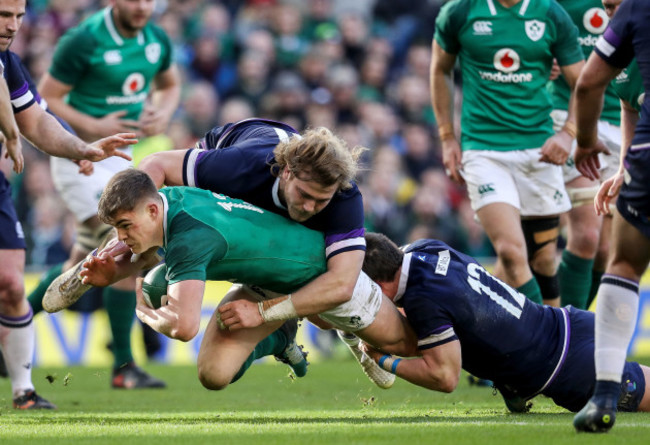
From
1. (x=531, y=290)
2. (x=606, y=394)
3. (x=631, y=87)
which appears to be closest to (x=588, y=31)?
(x=631, y=87)

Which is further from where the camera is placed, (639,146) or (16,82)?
(16,82)

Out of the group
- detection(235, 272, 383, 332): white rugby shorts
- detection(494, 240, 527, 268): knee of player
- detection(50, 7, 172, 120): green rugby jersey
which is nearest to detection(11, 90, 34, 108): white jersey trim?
detection(50, 7, 172, 120): green rugby jersey

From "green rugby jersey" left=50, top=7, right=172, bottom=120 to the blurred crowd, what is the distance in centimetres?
286

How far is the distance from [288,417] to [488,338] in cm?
122

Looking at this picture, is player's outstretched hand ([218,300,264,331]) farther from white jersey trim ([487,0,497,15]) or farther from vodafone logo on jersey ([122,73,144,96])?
vodafone logo on jersey ([122,73,144,96])

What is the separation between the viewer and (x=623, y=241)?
4.64m

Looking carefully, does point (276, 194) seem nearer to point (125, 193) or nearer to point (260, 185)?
point (260, 185)

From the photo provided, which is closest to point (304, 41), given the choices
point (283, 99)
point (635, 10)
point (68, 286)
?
point (283, 99)

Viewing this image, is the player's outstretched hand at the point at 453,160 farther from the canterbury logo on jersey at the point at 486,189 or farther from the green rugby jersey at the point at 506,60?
the canterbury logo on jersey at the point at 486,189

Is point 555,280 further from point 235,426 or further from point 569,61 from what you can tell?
point 235,426

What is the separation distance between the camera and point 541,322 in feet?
18.4

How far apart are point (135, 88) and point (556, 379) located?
4.82 meters

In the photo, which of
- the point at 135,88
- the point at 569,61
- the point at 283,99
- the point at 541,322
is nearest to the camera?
the point at 541,322

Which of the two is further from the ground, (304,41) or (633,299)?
(633,299)
